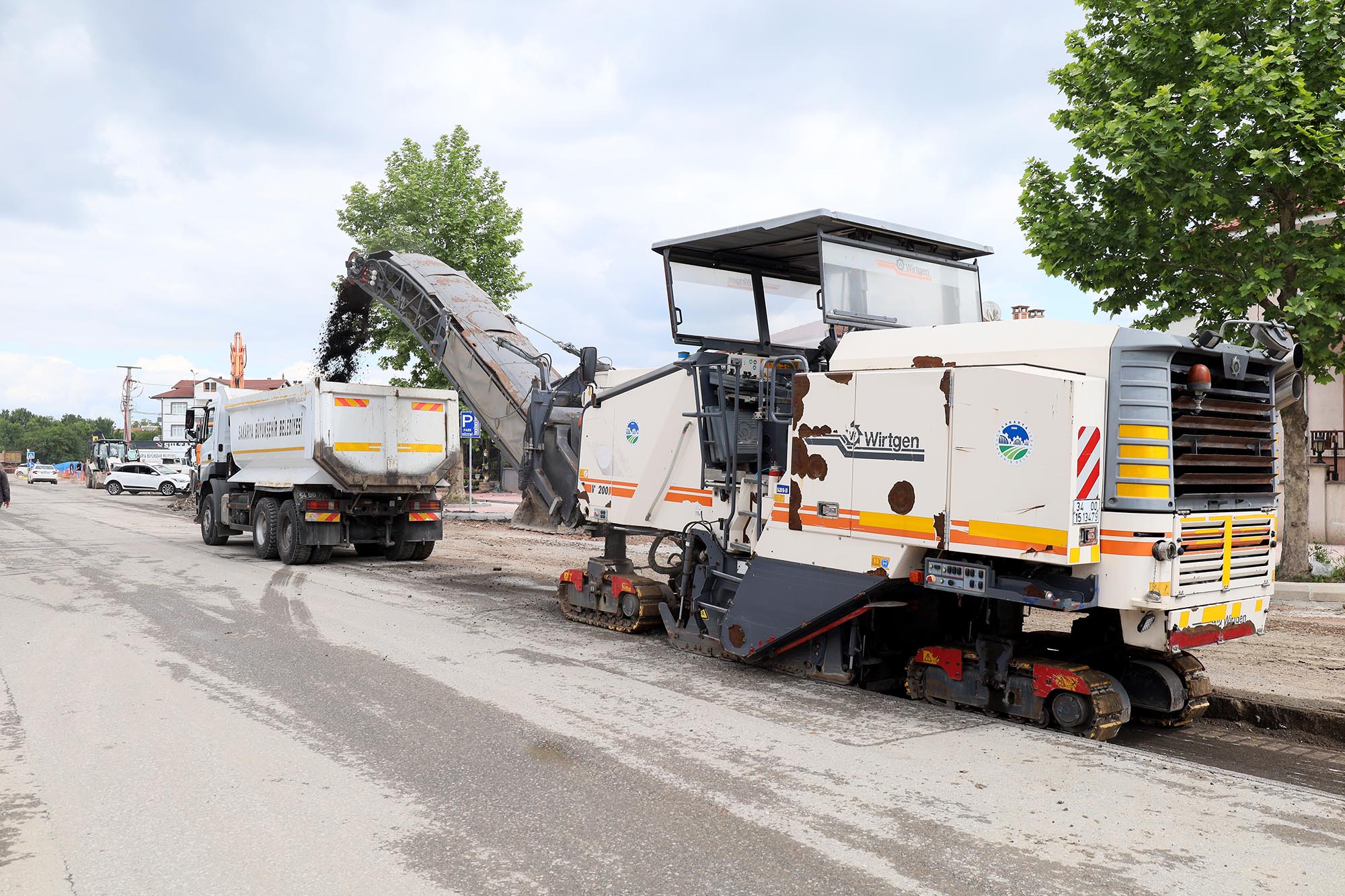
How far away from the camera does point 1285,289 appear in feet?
38.7

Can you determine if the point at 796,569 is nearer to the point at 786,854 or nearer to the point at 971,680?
the point at 971,680

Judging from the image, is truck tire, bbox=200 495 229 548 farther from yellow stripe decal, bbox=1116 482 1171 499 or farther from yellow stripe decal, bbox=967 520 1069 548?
yellow stripe decal, bbox=1116 482 1171 499

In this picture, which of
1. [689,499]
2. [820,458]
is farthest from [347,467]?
[820,458]

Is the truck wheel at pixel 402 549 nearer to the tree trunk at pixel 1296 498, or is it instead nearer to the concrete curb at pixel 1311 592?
the concrete curb at pixel 1311 592

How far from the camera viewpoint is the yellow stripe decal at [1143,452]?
5.58 meters

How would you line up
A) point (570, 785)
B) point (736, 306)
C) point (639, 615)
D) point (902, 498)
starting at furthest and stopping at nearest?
point (639, 615) < point (736, 306) < point (902, 498) < point (570, 785)

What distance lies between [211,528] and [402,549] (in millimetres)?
4929

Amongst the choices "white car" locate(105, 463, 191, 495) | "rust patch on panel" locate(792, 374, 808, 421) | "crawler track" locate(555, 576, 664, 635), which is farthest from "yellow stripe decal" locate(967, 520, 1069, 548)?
"white car" locate(105, 463, 191, 495)

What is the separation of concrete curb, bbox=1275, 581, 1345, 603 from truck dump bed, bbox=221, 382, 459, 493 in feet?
36.9

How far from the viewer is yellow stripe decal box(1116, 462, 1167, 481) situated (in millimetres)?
5566

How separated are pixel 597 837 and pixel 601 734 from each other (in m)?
1.53

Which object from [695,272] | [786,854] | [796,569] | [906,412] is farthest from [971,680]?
[695,272]

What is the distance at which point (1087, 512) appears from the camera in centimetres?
556

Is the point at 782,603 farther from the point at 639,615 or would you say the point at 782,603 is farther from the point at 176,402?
the point at 176,402
